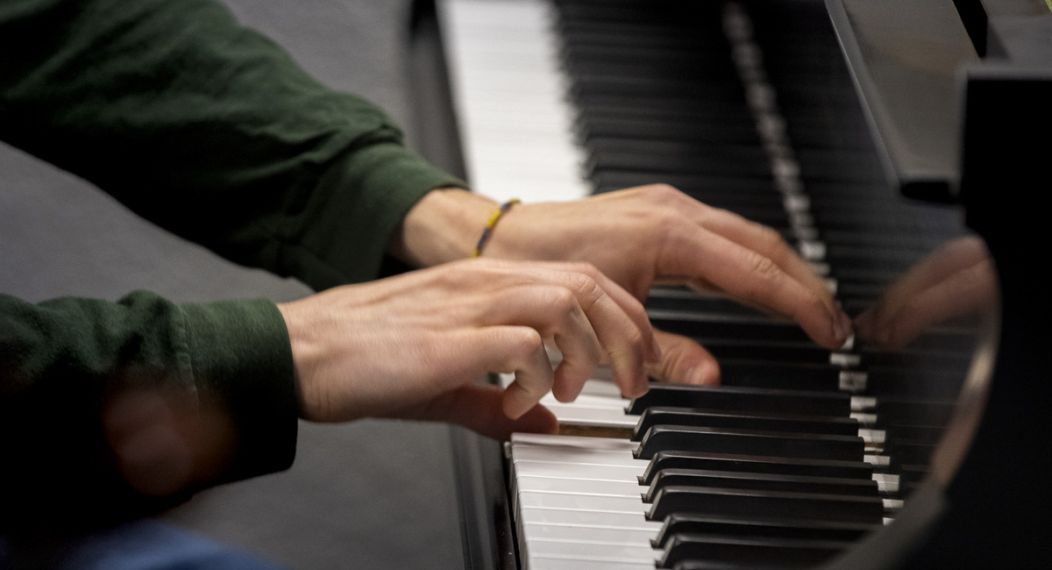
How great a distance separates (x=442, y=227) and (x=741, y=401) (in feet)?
1.21

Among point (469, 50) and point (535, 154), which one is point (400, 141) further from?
point (469, 50)

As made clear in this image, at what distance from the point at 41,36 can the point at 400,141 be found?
414 mm

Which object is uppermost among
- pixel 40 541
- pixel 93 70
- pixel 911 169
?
pixel 911 169

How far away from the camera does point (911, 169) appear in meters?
0.80

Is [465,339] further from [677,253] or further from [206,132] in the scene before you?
[206,132]

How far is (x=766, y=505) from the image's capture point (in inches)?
41.2

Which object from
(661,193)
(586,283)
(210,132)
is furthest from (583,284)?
(210,132)

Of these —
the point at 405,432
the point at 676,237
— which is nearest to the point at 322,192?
the point at 405,432

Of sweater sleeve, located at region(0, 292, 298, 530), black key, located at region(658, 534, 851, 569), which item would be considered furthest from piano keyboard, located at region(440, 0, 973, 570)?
sweater sleeve, located at region(0, 292, 298, 530)

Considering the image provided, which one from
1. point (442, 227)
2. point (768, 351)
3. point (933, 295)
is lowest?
point (768, 351)

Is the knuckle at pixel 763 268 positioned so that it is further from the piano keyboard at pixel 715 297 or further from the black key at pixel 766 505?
the black key at pixel 766 505

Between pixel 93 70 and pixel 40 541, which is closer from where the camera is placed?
pixel 40 541

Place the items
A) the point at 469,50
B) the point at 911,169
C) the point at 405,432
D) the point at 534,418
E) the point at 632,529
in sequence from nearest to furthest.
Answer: the point at 911,169
the point at 632,529
the point at 534,418
the point at 405,432
the point at 469,50

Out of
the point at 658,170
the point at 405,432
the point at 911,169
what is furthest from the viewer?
the point at 658,170
